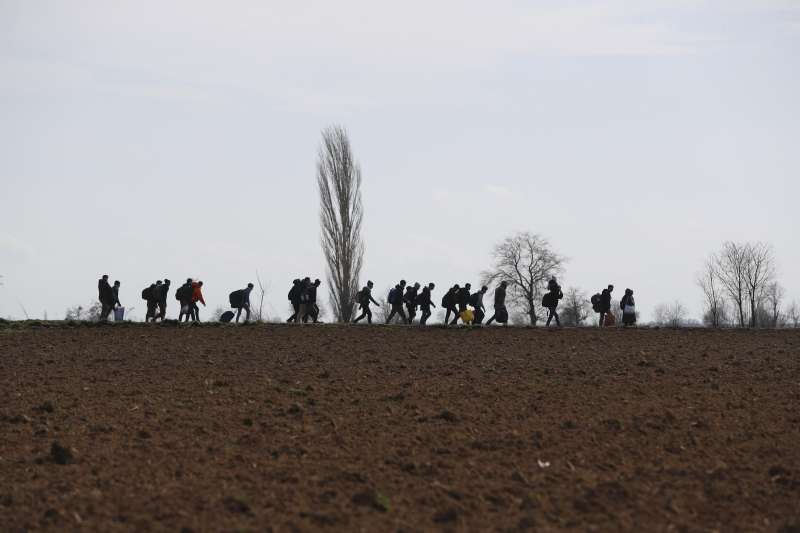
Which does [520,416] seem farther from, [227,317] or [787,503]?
[227,317]

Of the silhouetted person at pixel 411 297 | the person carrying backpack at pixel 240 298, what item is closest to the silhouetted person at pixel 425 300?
the silhouetted person at pixel 411 297

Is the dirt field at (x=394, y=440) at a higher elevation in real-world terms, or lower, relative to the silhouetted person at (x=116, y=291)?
lower

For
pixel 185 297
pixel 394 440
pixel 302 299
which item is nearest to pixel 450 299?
pixel 302 299

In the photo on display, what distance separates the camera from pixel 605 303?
129 feet

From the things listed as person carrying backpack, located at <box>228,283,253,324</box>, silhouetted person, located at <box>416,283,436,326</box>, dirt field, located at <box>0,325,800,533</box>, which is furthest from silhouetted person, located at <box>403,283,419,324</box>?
dirt field, located at <box>0,325,800,533</box>

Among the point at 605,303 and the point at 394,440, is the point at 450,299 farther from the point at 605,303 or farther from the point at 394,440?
the point at 394,440

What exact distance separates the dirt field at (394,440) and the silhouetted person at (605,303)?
12192mm

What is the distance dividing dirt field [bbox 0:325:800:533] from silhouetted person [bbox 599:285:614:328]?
40.0 ft

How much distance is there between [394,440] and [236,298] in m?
21.5

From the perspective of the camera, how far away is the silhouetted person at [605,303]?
38.8m

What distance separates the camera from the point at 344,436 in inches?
609

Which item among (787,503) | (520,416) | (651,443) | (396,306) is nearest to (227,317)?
(396,306)

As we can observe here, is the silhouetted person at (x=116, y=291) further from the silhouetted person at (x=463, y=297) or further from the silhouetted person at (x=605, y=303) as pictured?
the silhouetted person at (x=605, y=303)

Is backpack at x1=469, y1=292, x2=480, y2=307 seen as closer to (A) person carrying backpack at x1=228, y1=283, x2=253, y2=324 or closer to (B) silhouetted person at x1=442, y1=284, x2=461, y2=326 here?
(B) silhouetted person at x1=442, y1=284, x2=461, y2=326
